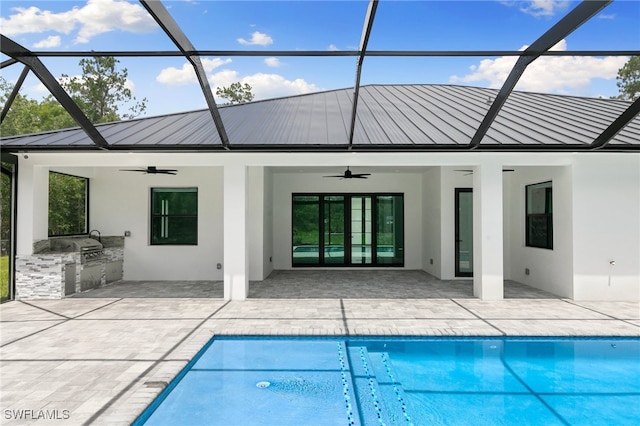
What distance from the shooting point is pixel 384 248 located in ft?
42.0

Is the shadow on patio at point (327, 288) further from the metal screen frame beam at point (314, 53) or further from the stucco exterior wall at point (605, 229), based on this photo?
the metal screen frame beam at point (314, 53)

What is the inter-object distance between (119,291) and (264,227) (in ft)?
11.8

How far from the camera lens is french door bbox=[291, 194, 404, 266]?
41.8ft

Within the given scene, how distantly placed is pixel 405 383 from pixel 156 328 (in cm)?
A: 356

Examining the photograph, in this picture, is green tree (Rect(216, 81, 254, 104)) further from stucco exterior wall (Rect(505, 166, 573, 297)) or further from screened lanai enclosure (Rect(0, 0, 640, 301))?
stucco exterior wall (Rect(505, 166, 573, 297))

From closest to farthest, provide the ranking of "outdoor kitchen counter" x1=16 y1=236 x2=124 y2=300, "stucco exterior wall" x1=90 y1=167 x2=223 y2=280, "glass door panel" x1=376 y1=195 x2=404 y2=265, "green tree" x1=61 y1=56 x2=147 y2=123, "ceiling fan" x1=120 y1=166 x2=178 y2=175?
"outdoor kitchen counter" x1=16 y1=236 x2=124 y2=300 < "ceiling fan" x1=120 y1=166 x2=178 y2=175 < "stucco exterior wall" x1=90 y1=167 x2=223 y2=280 < "glass door panel" x1=376 y1=195 x2=404 y2=265 < "green tree" x1=61 y1=56 x2=147 y2=123

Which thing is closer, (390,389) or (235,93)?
(390,389)

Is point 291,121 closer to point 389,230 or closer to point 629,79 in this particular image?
point 389,230

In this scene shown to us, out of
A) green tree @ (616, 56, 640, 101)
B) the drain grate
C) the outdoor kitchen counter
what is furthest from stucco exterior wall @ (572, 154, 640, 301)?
green tree @ (616, 56, 640, 101)

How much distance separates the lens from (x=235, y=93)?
3017cm

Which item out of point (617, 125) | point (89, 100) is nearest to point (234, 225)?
point (617, 125)

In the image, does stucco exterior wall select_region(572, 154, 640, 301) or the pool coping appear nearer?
the pool coping

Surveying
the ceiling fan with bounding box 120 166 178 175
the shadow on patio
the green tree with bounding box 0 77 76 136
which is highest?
the green tree with bounding box 0 77 76 136

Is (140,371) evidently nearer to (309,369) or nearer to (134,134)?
(309,369)
